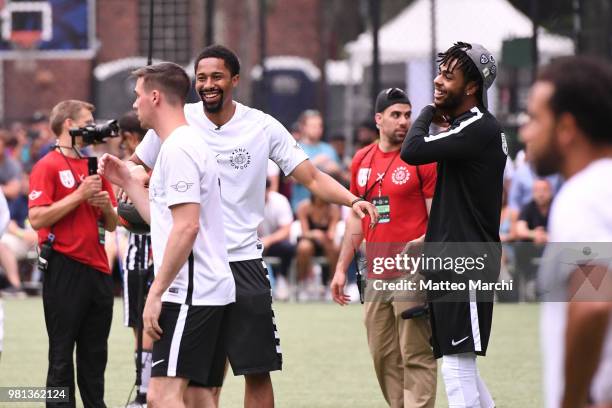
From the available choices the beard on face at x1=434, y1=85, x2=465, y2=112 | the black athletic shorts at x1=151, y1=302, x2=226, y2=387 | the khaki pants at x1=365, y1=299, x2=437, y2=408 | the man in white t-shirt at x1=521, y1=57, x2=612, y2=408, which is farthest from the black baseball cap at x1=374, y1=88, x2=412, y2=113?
the man in white t-shirt at x1=521, y1=57, x2=612, y2=408

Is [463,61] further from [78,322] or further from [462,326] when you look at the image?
[78,322]

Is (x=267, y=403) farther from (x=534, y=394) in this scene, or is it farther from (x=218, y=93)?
(x=534, y=394)

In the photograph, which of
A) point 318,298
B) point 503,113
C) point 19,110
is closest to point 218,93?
point 318,298

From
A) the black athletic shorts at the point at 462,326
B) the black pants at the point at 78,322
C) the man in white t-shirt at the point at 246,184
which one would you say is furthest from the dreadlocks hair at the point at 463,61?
the black pants at the point at 78,322

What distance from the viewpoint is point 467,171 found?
20.3ft

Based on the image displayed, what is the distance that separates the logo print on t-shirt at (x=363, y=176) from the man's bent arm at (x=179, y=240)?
254 centimetres

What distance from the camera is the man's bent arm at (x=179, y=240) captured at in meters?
5.34

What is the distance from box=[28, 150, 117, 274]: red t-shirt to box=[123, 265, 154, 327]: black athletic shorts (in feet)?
1.49

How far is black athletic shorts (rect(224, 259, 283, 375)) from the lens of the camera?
6309mm

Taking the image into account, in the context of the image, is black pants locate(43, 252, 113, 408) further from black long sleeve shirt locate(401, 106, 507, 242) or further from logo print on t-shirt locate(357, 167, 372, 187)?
black long sleeve shirt locate(401, 106, 507, 242)

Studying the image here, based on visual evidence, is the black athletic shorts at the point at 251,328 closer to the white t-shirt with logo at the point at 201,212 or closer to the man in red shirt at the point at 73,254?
the white t-shirt with logo at the point at 201,212

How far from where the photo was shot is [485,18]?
21672 mm

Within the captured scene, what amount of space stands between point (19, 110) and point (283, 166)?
26.7 metres

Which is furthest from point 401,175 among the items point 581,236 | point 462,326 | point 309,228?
point 309,228
